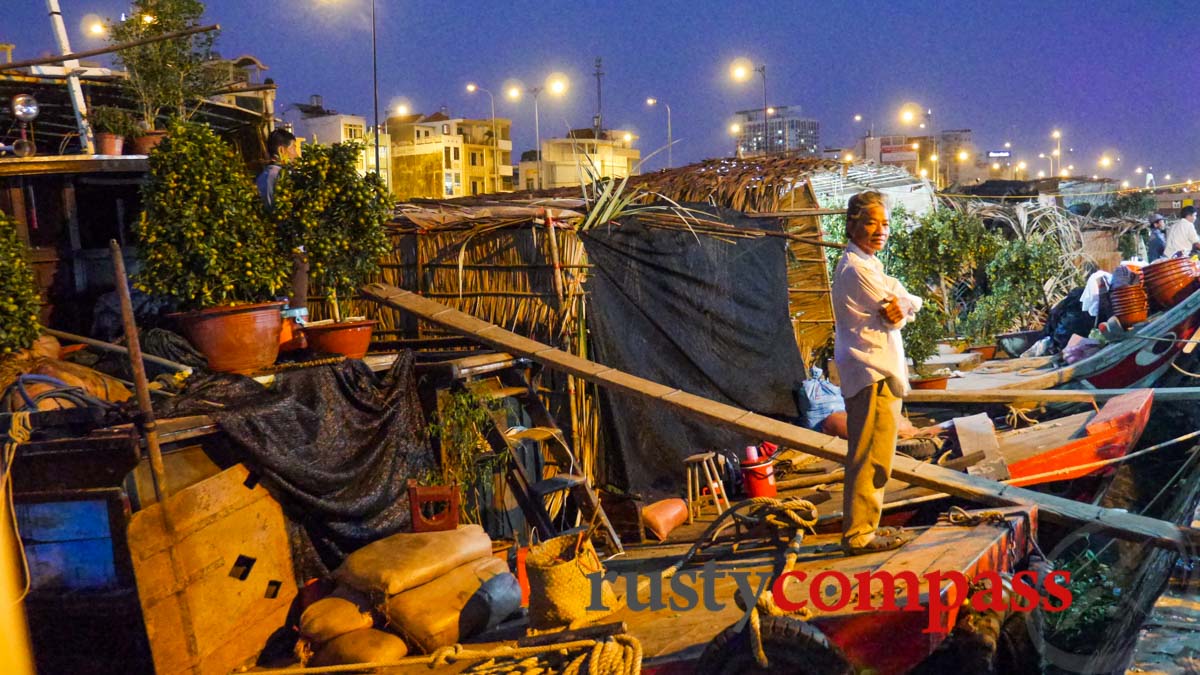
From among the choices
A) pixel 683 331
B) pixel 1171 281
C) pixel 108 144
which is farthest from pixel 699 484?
pixel 1171 281

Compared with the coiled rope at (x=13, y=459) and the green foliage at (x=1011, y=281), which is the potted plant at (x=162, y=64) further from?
the green foliage at (x=1011, y=281)

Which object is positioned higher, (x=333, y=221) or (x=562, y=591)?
(x=333, y=221)

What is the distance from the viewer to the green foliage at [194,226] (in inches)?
247

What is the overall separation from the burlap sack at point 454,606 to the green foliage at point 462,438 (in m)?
1.32

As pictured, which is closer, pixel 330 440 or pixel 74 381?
pixel 74 381

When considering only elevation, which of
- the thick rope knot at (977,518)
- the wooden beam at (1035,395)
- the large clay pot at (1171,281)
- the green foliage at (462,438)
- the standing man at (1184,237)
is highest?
the standing man at (1184,237)

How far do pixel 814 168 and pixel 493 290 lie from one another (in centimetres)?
437

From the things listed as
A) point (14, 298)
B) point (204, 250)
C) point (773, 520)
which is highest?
point (204, 250)

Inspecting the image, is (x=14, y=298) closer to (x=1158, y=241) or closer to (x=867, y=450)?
(x=867, y=450)

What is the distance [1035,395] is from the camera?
9.68m

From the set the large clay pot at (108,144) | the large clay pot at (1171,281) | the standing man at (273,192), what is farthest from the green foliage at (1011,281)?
the large clay pot at (108,144)

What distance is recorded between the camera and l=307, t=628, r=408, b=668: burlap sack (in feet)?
16.8

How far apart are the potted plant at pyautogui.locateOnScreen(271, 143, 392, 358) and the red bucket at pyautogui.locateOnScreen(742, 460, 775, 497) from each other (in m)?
3.65

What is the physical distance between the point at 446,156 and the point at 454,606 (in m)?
41.4
